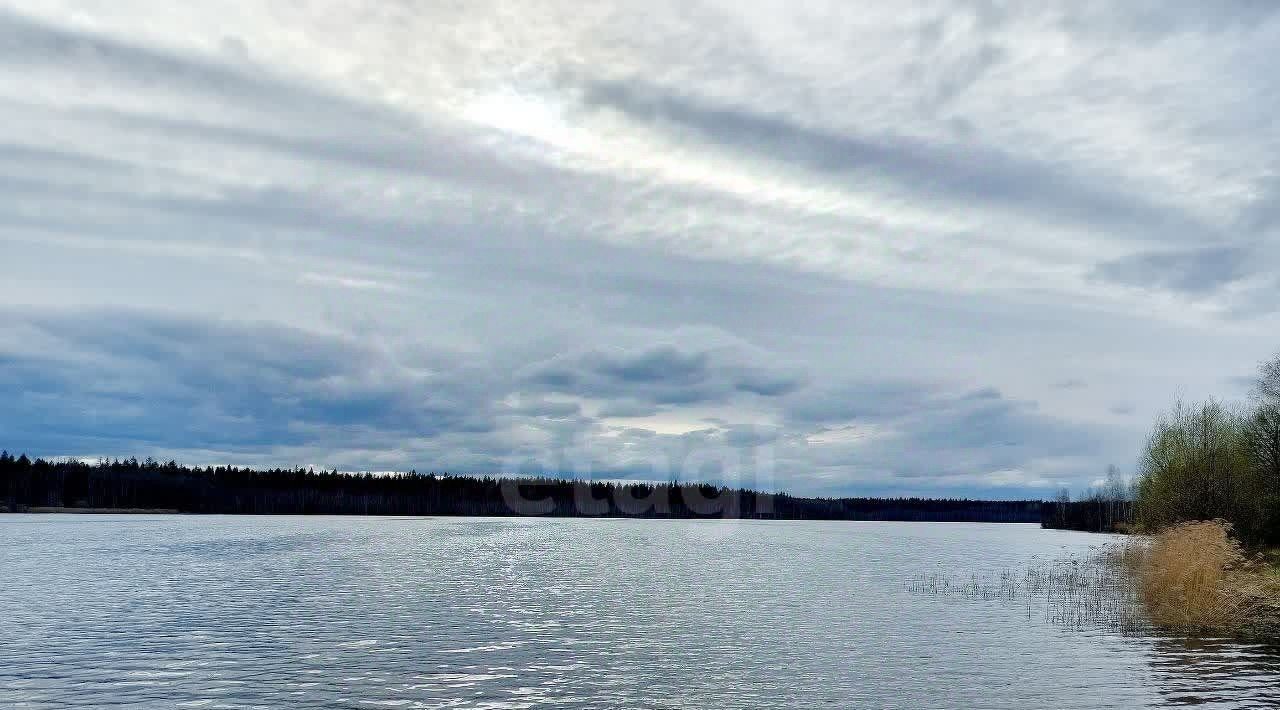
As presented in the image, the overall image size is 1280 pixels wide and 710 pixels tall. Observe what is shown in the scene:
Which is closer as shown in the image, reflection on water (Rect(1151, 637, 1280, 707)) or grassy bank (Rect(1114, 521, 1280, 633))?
reflection on water (Rect(1151, 637, 1280, 707))

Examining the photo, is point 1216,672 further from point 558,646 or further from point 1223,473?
point 1223,473

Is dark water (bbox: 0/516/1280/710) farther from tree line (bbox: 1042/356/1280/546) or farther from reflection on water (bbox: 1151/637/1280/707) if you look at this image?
tree line (bbox: 1042/356/1280/546)

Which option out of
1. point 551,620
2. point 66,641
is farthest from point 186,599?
point 551,620

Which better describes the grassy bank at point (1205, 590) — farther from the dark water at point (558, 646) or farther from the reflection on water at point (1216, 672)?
the dark water at point (558, 646)

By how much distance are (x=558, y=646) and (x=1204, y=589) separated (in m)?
32.1

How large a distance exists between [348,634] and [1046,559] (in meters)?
85.9

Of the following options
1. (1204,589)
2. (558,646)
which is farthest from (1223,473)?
(558,646)

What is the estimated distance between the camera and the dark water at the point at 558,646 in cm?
3028

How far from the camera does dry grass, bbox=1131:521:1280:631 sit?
45.8 m

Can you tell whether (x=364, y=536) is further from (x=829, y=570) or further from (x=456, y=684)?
(x=456, y=684)

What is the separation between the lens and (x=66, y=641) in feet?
127

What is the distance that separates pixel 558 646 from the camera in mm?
39219

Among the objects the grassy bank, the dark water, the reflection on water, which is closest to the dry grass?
the grassy bank

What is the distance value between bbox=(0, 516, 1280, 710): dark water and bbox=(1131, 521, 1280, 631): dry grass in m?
4.43
